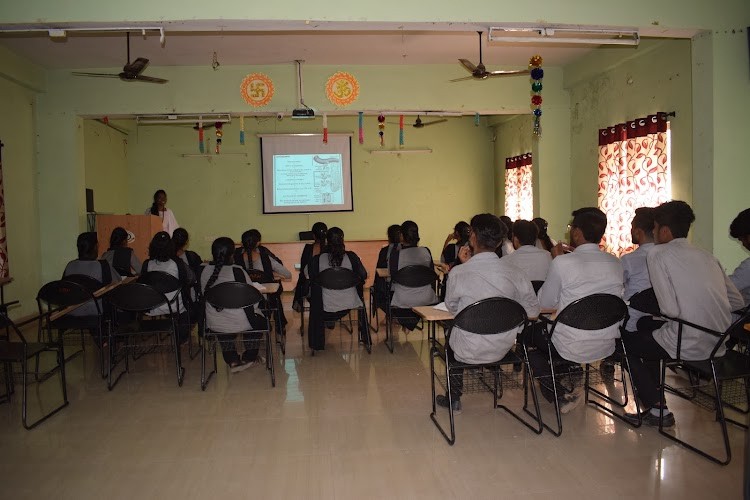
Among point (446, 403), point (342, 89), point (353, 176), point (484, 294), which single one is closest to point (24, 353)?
point (446, 403)

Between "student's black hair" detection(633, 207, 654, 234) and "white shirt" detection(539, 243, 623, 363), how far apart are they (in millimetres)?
703

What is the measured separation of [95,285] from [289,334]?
2.07 meters

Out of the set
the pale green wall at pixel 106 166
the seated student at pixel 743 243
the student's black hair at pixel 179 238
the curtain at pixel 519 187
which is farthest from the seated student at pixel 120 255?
the curtain at pixel 519 187

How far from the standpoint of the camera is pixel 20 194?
6.70 m

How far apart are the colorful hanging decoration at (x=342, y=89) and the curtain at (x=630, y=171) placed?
9.98 feet

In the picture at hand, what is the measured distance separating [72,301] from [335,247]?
2079 millimetres

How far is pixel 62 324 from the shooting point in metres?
4.38

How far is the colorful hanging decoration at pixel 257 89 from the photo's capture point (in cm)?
704

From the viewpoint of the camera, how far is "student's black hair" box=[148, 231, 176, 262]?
450 cm

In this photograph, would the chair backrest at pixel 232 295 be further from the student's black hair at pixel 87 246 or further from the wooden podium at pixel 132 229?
the wooden podium at pixel 132 229

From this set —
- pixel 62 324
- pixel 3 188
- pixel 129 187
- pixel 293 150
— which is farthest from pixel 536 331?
pixel 129 187

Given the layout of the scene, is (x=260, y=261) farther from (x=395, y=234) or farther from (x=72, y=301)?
(x=72, y=301)

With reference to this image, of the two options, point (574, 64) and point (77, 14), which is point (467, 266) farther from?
point (574, 64)

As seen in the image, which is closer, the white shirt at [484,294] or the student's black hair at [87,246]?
the white shirt at [484,294]
